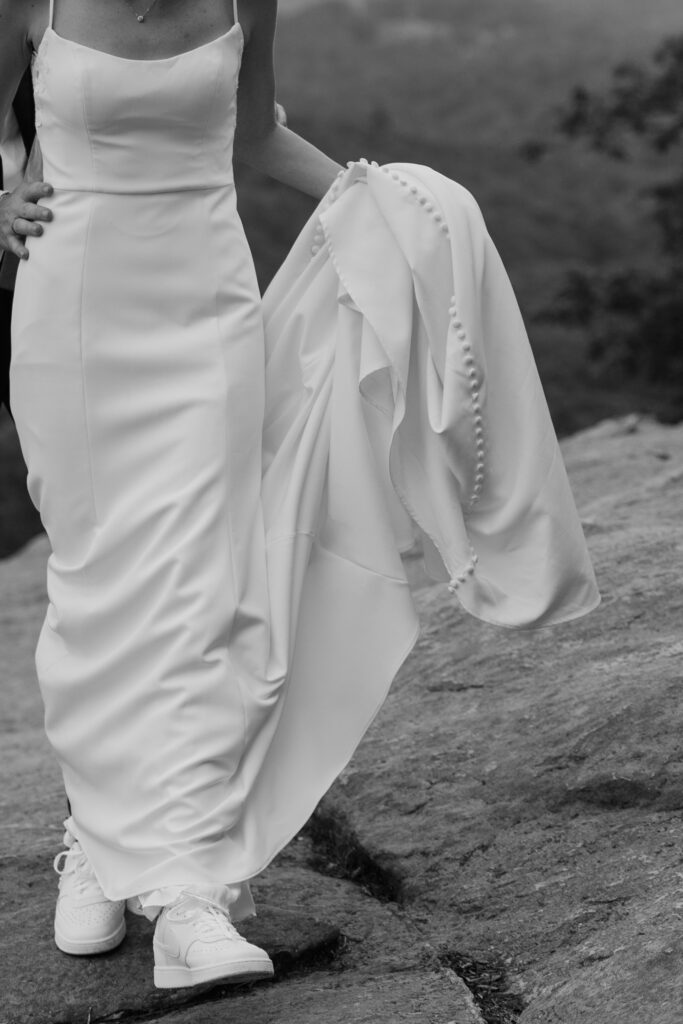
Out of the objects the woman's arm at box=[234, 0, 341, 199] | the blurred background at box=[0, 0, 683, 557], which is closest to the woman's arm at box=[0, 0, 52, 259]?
the woman's arm at box=[234, 0, 341, 199]

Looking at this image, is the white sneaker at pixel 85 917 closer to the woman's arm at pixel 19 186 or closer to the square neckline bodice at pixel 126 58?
the woman's arm at pixel 19 186

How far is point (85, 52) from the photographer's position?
2908 mm

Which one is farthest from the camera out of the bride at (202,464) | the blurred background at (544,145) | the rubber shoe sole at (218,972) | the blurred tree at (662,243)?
the blurred background at (544,145)

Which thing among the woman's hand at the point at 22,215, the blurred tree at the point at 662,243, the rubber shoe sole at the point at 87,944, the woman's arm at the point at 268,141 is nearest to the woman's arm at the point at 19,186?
the woman's hand at the point at 22,215

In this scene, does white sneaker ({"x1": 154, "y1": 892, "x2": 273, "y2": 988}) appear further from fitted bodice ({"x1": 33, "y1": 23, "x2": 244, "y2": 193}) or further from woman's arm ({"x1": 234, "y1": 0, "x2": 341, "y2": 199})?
woman's arm ({"x1": 234, "y1": 0, "x2": 341, "y2": 199})

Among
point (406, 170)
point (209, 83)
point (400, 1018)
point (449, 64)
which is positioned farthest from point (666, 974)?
point (449, 64)

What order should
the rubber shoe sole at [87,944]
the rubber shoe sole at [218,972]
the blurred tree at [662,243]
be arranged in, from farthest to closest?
the blurred tree at [662,243], the rubber shoe sole at [87,944], the rubber shoe sole at [218,972]

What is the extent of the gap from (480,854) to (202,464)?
46.6 inches

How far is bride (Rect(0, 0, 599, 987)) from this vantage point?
9.18 ft

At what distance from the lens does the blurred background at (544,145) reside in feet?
36.8

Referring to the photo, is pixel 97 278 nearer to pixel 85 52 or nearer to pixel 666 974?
pixel 85 52

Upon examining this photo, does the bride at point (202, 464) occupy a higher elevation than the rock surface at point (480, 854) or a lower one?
higher

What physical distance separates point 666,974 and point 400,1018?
0.49 m

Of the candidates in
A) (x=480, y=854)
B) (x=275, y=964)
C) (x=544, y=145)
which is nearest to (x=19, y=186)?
(x=275, y=964)
